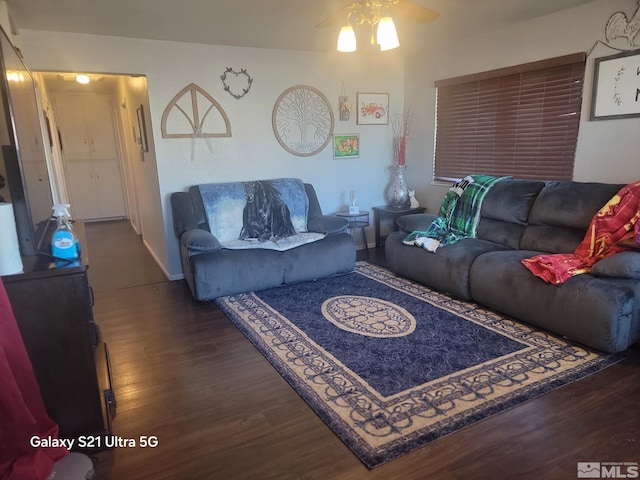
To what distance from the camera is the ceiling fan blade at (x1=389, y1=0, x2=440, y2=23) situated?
7.82 feet

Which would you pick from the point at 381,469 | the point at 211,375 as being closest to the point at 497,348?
the point at 381,469

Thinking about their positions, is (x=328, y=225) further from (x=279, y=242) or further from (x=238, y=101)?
(x=238, y=101)

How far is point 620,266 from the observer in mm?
2434

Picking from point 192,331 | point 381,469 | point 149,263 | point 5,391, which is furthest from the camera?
point 149,263

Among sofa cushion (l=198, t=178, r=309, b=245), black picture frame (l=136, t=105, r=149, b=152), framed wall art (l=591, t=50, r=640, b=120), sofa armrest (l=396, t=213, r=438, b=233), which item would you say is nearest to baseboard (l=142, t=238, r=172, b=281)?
sofa cushion (l=198, t=178, r=309, b=245)

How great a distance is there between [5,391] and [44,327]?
32 cm

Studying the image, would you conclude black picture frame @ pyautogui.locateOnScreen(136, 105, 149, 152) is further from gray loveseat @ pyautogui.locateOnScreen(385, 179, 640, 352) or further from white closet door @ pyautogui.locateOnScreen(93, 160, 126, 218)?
white closet door @ pyautogui.locateOnScreen(93, 160, 126, 218)

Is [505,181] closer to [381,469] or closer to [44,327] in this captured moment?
[381,469]

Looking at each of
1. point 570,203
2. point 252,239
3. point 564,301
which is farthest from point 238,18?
point 564,301

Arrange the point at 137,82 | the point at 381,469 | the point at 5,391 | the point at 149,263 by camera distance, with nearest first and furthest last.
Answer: the point at 5,391, the point at 381,469, the point at 137,82, the point at 149,263

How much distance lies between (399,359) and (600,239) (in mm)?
1587

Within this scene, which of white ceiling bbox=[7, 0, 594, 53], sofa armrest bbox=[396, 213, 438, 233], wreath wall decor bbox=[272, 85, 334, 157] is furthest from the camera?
wreath wall decor bbox=[272, 85, 334, 157]

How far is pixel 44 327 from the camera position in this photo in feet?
5.52

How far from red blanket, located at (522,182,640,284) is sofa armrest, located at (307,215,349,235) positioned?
1718 mm
